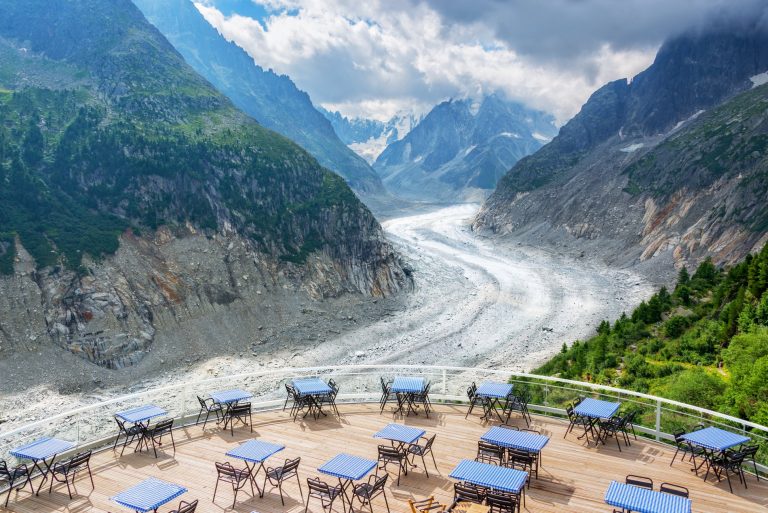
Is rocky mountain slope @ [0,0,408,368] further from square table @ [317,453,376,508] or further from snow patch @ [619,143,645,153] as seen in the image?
snow patch @ [619,143,645,153]

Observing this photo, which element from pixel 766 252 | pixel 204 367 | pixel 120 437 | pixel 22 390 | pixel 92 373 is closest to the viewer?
pixel 120 437

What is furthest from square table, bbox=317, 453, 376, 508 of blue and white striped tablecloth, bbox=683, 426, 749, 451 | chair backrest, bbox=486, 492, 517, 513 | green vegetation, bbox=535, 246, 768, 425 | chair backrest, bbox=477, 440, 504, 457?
green vegetation, bbox=535, 246, 768, 425

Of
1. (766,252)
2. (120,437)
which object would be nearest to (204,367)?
(120,437)

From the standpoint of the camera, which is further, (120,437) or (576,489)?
(120,437)

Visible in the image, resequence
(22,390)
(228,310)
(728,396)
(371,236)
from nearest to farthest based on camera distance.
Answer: (728,396)
(22,390)
(228,310)
(371,236)

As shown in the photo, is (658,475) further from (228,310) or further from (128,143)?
(128,143)

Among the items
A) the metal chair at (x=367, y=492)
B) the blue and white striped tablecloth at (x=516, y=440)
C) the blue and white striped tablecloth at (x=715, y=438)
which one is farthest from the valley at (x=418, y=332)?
the blue and white striped tablecloth at (x=715, y=438)
